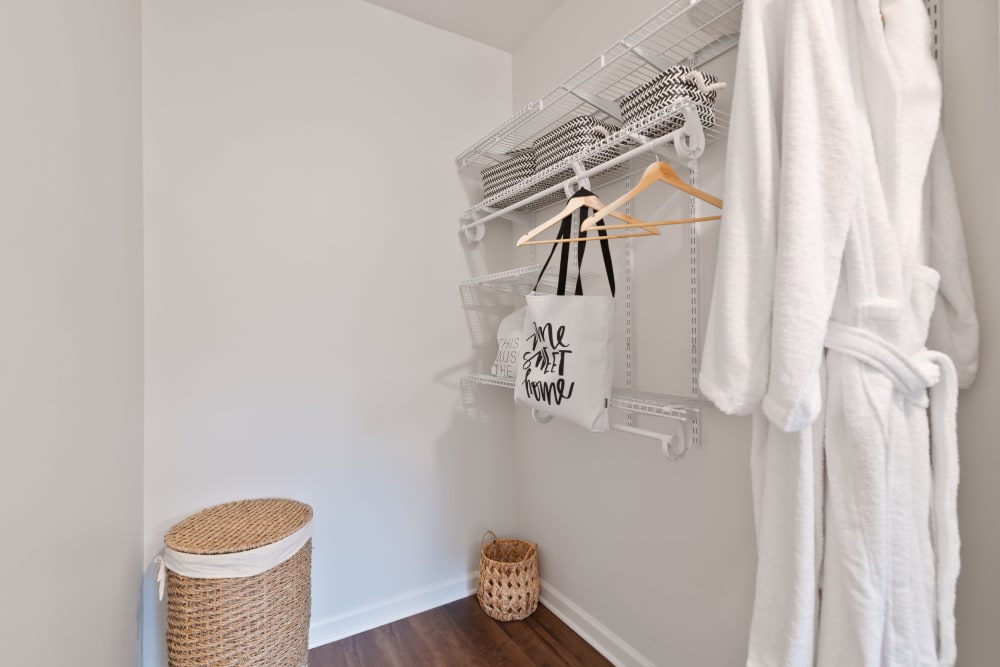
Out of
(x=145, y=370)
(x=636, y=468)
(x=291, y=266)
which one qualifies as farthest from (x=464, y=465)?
(x=145, y=370)

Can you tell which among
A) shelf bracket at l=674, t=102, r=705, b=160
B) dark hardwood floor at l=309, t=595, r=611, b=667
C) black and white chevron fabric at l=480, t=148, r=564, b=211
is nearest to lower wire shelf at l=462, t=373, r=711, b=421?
shelf bracket at l=674, t=102, r=705, b=160

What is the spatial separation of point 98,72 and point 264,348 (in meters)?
0.86

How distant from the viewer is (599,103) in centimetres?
139

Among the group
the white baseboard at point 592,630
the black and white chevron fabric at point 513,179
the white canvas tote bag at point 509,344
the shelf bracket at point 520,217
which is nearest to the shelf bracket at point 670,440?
the white canvas tote bag at point 509,344

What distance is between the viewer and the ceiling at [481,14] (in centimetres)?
175

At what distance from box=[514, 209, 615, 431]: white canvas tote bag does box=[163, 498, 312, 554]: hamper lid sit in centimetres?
81

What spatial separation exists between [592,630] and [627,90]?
1910mm

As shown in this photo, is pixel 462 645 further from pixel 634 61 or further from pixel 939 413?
pixel 634 61

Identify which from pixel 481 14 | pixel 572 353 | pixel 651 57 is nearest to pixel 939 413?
pixel 572 353

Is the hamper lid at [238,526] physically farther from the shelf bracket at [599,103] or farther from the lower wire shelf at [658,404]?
the shelf bracket at [599,103]

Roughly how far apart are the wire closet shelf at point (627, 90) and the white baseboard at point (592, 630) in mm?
1501

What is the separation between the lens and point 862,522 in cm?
69

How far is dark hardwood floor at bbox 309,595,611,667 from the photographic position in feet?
4.88

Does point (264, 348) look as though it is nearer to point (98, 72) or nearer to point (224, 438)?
point (224, 438)
